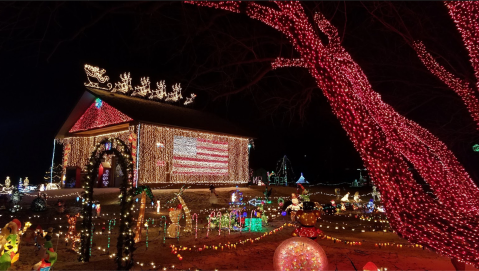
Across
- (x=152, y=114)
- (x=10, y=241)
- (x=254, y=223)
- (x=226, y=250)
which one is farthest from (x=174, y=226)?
(x=152, y=114)

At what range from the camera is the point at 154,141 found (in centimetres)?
2281

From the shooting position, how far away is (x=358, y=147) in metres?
3.65

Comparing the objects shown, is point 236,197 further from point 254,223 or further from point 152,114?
point 152,114

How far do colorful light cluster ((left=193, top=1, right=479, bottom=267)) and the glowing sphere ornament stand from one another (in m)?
1.25

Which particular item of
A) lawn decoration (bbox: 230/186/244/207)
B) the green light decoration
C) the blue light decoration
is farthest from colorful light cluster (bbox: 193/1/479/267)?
the blue light decoration

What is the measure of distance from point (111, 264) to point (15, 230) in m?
2.06

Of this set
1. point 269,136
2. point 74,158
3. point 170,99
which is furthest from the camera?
→ point 269,136

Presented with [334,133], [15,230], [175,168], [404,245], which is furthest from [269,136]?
[15,230]

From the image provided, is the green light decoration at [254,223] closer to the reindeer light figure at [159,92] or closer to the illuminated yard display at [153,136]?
the illuminated yard display at [153,136]

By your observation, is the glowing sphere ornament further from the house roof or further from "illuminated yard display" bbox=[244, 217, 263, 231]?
the house roof

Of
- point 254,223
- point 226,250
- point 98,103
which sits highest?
point 98,103

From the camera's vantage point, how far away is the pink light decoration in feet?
74.4

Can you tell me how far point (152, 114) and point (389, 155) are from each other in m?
21.5

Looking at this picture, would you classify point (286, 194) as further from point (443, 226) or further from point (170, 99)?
point (443, 226)
